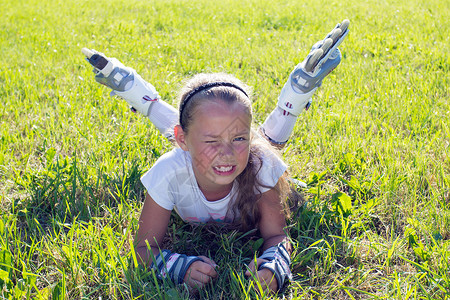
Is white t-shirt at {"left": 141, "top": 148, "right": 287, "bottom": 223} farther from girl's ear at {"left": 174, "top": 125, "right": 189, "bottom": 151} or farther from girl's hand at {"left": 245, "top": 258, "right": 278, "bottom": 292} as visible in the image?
girl's hand at {"left": 245, "top": 258, "right": 278, "bottom": 292}

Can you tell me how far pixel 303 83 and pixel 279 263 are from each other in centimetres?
117

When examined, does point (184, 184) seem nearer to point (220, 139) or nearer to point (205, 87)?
point (220, 139)

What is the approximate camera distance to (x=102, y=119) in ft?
11.2

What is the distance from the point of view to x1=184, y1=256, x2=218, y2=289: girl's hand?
1.91m

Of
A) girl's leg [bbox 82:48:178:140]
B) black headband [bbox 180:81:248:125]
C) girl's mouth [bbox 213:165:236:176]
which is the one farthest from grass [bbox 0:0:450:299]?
black headband [bbox 180:81:248:125]

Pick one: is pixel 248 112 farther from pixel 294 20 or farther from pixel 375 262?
pixel 294 20

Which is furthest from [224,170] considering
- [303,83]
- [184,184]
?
[303,83]

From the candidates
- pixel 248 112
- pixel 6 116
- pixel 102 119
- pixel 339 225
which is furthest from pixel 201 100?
pixel 6 116

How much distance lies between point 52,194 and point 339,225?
1.57m

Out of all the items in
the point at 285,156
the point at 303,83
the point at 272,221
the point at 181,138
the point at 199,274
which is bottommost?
the point at 199,274

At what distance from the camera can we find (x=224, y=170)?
6.72ft

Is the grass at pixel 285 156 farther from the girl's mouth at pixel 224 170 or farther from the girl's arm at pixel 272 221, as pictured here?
the girl's mouth at pixel 224 170

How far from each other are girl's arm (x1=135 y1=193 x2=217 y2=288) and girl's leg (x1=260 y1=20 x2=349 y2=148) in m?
1.00

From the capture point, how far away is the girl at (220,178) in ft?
6.46
